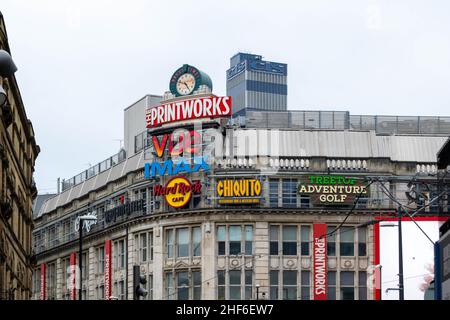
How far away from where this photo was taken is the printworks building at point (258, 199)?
9494cm

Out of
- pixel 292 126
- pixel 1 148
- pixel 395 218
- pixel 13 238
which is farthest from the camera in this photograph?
pixel 292 126

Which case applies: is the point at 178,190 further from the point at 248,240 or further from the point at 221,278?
the point at 221,278

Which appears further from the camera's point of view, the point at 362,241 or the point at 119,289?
the point at 119,289

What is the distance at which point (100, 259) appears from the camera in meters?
110

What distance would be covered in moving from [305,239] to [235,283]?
665 cm

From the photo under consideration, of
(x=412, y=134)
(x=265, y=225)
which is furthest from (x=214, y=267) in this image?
(x=412, y=134)

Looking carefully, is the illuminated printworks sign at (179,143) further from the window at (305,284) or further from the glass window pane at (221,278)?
the window at (305,284)

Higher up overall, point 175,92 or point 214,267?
point 175,92

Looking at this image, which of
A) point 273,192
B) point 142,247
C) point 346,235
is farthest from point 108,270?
point 346,235

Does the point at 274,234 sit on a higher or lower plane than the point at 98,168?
lower

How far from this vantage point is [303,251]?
95188mm
